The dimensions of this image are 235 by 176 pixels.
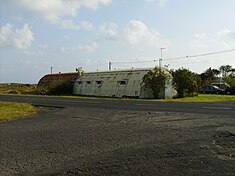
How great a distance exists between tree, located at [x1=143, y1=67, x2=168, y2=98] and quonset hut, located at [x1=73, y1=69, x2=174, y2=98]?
597mm

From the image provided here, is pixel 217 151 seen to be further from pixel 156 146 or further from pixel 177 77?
pixel 177 77

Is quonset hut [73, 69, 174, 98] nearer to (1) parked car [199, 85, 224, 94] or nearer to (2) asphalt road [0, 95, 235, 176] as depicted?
(1) parked car [199, 85, 224, 94]

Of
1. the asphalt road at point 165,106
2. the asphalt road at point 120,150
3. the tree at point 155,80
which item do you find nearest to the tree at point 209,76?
the tree at point 155,80

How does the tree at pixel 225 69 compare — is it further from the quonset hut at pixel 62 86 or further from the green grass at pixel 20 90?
the green grass at pixel 20 90

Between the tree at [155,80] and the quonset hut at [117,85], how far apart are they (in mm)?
597

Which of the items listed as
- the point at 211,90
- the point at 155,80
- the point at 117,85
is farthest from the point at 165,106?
the point at 211,90

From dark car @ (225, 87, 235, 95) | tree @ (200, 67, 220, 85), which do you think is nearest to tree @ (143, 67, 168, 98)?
dark car @ (225, 87, 235, 95)

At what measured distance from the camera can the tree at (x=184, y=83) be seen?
45.8 metres

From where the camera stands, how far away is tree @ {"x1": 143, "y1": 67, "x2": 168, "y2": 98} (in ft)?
143

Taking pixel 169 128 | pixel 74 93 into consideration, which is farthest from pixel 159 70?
pixel 169 128

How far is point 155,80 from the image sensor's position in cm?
4378

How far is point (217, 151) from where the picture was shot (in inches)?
329

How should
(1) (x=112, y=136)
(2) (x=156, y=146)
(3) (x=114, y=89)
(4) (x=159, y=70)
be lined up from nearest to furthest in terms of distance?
(2) (x=156, y=146) → (1) (x=112, y=136) → (4) (x=159, y=70) → (3) (x=114, y=89)

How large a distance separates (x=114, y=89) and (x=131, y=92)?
396 cm
